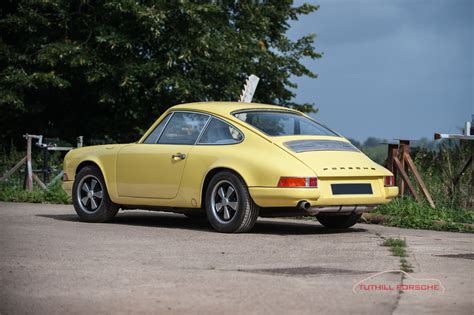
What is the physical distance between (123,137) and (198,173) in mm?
22272

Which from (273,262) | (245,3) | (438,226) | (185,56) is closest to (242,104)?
(438,226)

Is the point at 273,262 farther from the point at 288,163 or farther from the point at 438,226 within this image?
the point at 438,226

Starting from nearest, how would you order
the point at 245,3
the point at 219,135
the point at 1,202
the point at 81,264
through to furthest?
1. the point at 81,264
2. the point at 219,135
3. the point at 1,202
4. the point at 245,3

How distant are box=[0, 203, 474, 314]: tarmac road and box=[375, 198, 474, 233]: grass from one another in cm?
56

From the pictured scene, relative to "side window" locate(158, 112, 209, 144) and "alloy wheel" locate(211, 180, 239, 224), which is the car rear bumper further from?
"side window" locate(158, 112, 209, 144)

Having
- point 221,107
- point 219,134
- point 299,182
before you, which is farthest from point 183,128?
point 299,182

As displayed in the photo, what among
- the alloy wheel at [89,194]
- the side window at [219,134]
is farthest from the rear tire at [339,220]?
the alloy wheel at [89,194]

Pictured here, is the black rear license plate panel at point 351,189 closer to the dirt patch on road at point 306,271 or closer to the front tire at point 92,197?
the dirt patch on road at point 306,271

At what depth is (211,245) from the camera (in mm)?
11133

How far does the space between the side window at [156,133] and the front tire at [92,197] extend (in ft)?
2.73

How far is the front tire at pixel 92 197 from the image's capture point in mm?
14039

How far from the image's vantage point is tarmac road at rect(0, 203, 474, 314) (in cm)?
714

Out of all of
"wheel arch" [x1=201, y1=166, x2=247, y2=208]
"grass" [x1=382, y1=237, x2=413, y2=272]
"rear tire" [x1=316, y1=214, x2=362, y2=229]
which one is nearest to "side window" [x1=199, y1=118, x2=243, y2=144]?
"wheel arch" [x1=201, y1=166, x2=247, y2=208]

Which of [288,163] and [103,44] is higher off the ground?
[103,44]
